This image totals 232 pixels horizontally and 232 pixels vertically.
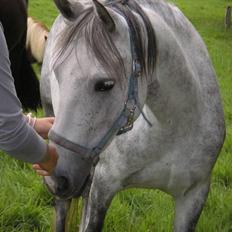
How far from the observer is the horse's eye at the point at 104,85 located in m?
1.69

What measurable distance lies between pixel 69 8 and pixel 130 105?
0.41m

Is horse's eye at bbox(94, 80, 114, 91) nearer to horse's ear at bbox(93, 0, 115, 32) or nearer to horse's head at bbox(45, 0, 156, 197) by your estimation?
horse's head at bbox(45, 0, 156, 197)

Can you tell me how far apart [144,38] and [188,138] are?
67 cm

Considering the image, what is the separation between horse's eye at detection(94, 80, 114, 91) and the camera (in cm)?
169

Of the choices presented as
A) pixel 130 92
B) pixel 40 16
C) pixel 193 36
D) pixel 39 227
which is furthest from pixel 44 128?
pixel 40 16

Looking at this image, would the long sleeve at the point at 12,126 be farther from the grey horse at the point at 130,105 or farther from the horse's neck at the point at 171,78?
the horse's neck at the point at 171,78

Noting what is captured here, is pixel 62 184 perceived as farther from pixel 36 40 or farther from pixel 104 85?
pixel 36 40

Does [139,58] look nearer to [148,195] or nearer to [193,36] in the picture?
[193,36]

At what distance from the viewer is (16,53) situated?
2.98 m

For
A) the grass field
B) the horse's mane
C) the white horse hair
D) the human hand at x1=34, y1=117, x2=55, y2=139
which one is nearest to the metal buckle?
the horse's mane

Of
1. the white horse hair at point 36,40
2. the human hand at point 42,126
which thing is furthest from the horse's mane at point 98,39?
the white horse hair at point 36,40

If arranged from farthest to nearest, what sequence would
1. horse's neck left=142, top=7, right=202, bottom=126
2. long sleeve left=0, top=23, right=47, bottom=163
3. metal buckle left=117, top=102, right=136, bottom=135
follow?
1. horse's neck left=142, top=7, right=202, bottom=126
2. metal buckle left=117, top=102, right=136, bottom=135
3. long sleeve left=0, top=23, right=47, bottom=163

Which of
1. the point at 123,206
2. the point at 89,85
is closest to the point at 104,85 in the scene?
the point at 89,85

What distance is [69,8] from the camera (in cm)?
176
